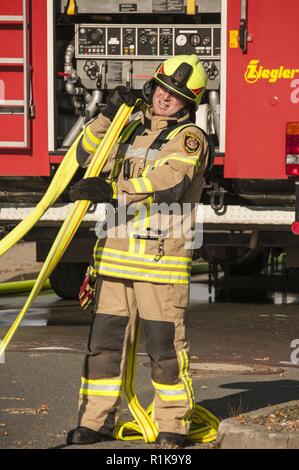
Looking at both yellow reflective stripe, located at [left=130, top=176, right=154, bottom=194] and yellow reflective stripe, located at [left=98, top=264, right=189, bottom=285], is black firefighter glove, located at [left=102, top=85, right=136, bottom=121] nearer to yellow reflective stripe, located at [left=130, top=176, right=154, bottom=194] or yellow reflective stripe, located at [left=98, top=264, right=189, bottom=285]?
yellow reflective stripe, located at [left=130, top=176, right=154, bottom=194]

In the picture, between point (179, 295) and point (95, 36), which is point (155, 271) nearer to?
point (179, 295)

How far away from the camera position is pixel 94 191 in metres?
5.56

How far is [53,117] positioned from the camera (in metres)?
9.97

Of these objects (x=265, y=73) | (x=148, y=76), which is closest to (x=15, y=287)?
(x=148, y=76)

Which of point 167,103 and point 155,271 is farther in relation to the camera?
point 167,103

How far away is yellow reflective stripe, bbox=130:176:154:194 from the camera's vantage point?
550cm

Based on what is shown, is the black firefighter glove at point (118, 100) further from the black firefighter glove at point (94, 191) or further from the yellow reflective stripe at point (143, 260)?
the yellow reflective stripe at point (143, 260)

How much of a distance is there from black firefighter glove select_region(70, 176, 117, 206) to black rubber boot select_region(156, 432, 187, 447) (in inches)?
40.7

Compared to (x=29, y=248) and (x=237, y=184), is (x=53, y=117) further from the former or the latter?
(x=29, y=248)

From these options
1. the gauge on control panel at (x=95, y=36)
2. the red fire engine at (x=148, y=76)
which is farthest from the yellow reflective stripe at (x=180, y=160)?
the gauge on control panel at (x=95, y=36)

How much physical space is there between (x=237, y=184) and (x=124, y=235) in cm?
440

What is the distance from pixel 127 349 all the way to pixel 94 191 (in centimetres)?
74

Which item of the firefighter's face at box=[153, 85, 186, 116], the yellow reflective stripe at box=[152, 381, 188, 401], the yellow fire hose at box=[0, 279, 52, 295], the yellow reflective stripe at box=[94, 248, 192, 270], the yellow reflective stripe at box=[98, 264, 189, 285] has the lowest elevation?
the yellow fire hose at box=[0, 279, 52, 295]

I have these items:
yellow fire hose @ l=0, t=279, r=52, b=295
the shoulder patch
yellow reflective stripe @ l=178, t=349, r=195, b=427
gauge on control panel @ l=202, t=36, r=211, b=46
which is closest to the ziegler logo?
gauge on control panel @ l=202, t=36, r=211, b=46
